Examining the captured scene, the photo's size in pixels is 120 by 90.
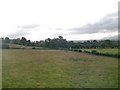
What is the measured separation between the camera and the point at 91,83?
4.75 meters

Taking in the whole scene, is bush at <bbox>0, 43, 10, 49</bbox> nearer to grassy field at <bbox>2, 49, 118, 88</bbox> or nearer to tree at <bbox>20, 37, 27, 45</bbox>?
grassy field at <bbox>2, 49, 118, 88</bbox>

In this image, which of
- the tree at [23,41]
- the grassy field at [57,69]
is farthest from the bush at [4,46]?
the tree at [23,41]

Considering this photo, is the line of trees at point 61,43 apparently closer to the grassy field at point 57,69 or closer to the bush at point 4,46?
the bush at point 4,46

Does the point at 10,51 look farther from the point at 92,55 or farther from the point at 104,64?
the point at 104,64

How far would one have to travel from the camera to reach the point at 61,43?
18.8 feet

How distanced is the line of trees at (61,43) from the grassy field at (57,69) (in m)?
0.21

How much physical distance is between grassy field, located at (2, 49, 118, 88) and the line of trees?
21 cm

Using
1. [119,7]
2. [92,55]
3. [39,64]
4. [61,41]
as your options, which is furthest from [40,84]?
[119,7]

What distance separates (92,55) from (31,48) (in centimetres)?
202

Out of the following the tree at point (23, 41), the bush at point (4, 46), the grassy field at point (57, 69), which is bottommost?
the grassy field at point (57, 69)

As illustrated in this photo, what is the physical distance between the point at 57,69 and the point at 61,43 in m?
0.83

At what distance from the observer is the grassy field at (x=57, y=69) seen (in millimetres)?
4773

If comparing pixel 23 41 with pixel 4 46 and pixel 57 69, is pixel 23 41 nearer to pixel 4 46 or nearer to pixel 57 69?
pixel 4 46

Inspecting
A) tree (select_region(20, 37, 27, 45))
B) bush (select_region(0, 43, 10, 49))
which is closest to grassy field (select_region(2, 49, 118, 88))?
bush (select_region(0, 43, 10, 49))
